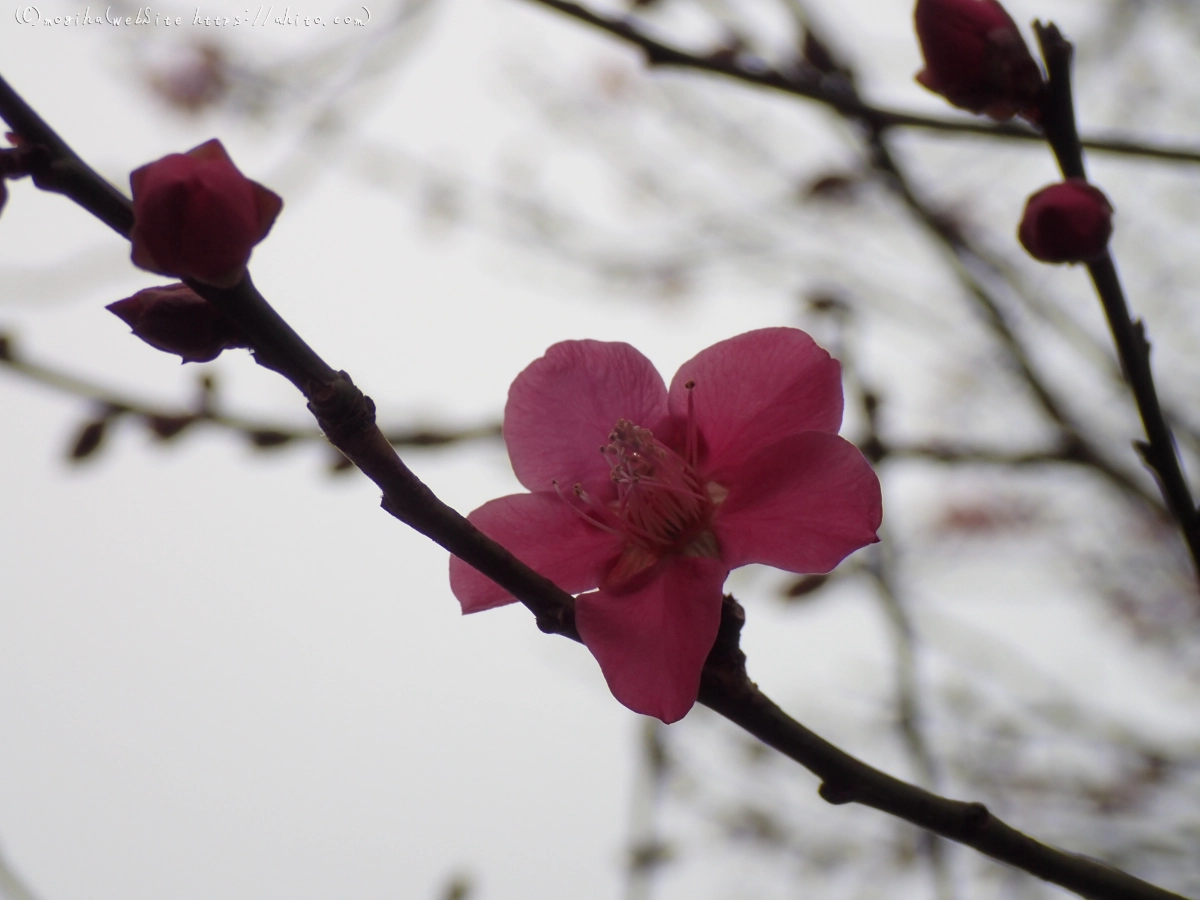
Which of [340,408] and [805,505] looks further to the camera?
[805,505]

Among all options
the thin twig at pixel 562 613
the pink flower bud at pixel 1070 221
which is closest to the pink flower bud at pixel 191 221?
the thin twig at pixel 562 613

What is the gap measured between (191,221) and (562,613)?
0.31 meters

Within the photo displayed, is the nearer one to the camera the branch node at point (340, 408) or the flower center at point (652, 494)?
the branch node at point (340, 408)

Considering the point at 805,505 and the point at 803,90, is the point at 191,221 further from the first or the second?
the point at 803,90

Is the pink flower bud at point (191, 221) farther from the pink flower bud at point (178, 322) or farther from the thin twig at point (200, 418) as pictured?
the thin twig at point (200, 418)

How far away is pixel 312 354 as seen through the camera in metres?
0.47

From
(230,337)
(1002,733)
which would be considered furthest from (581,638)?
(1002,733)

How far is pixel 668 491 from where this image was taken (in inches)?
30.2

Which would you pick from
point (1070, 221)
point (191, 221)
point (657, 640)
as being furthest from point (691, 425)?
point (191, 221)

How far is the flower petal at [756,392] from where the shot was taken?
0.69 m

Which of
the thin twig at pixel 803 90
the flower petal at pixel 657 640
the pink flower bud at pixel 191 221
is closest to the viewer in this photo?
the pink flower bud at pixel 191 221

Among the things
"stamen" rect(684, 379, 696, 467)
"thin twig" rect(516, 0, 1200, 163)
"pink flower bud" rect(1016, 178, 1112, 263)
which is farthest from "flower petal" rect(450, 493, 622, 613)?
"thin twig" rect(516, 0, 1200, 163)

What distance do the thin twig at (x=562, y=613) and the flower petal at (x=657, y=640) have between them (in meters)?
0.02

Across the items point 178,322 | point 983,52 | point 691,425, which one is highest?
point 983,52
